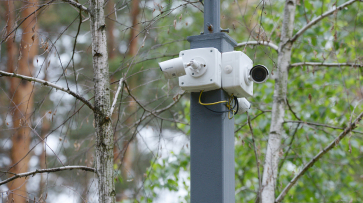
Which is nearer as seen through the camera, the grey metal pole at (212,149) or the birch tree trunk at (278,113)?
the grey metal pole at (212,149)

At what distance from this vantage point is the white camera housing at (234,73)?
197cm

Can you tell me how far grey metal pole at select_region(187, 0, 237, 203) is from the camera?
6.20ft

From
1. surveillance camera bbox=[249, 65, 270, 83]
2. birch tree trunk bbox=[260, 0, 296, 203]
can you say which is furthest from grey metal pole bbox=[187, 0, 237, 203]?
birch tree trunk bbox=[260, 0, 296, 203]

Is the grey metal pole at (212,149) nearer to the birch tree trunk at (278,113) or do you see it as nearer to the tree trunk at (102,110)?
the tree trunk at (102,110)

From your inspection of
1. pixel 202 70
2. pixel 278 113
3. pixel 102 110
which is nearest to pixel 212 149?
pixel 202 70

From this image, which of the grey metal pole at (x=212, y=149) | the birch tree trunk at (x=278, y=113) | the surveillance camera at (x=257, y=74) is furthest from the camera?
the birch tree trunk at (x=278, y=113)

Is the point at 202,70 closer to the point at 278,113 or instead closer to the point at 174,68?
the point at 174,68

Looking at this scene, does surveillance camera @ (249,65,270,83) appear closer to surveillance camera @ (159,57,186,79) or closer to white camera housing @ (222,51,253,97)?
white camera housing @ (222,51,253,97)

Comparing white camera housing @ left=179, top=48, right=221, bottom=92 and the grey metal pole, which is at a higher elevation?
white camera housing @ left=179, top=48, right=221, bottom=92

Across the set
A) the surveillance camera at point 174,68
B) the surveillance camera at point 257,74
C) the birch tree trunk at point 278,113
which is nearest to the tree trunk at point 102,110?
the surveillance camera at point 174,68

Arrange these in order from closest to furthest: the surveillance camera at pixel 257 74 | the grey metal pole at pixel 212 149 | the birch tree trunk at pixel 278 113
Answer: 1. the grey metal pole at pixel 212 149
2. the surveillance camera at pixel 257 74
3. the birch tree trunk at pixel 278 113

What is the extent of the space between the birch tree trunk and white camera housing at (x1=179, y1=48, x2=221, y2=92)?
1.22 meters

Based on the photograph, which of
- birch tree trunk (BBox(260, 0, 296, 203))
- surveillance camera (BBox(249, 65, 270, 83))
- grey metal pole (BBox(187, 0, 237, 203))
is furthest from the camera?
birch tree trunk (BBox(260, 0, 296, 203))

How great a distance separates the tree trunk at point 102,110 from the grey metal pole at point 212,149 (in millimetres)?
467
